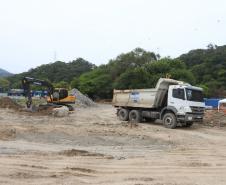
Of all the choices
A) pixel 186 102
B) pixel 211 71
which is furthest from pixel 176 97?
pixel 211 71

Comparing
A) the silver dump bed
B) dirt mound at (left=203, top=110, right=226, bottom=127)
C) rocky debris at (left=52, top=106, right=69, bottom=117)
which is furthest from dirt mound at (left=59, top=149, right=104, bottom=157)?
rocky debris at (left=52, top=106, right=69, bottom=117)

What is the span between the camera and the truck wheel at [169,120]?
23.6 m

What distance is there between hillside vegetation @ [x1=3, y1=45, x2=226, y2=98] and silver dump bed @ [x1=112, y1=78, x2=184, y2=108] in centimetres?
3138

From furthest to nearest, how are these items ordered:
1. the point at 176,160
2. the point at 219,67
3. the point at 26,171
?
the point at 219,67 < the point at 176,160 < the point at 26,171

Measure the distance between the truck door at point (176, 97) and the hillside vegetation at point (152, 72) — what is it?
3442 centimetres

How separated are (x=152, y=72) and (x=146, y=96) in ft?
138

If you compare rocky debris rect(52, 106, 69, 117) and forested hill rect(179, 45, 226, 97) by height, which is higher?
forested hill rect(179, 45, 226, 97)

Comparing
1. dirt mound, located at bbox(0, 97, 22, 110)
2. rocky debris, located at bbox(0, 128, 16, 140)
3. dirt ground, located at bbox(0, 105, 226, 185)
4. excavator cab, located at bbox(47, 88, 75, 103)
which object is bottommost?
dirt ground, located at bbox(0, 105, 226, 185)

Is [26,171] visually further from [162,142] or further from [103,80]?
[103,80]

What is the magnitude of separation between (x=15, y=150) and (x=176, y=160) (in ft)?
16.8

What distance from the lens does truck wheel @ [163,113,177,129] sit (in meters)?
23.6

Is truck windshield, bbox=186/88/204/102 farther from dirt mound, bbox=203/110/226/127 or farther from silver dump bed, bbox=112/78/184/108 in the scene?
dirt mound, bbox=203/110/226/127

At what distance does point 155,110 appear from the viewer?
25.5 m

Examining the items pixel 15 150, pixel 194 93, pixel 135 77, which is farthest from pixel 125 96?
pixel 135 77
